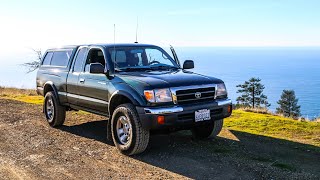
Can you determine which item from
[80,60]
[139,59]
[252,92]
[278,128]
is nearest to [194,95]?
[139,59]

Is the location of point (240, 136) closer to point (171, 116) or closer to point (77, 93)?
point (171, 116)

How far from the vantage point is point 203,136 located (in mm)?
7570

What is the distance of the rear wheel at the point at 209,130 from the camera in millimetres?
7318

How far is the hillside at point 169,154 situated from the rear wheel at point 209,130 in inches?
6.1

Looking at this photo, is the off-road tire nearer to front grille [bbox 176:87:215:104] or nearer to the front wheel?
the front wheel

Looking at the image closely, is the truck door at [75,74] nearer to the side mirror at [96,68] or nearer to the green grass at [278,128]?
the side mirror at [96,68]

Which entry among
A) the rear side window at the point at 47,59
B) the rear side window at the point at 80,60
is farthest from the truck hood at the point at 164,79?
the rear side window at the point at 47,59

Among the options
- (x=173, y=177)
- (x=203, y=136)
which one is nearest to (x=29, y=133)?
(x=203, y=136)

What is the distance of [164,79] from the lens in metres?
6.22

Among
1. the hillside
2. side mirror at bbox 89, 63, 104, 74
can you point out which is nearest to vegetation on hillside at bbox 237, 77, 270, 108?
the hillside

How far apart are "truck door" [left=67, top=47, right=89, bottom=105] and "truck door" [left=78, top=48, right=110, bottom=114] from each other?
15 centimetres

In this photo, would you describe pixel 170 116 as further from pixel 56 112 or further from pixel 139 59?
pixel 56 112

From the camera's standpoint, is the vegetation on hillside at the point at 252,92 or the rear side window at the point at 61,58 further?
the vegetation on hillside at the point at 252,92

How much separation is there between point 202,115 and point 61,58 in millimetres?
4367
